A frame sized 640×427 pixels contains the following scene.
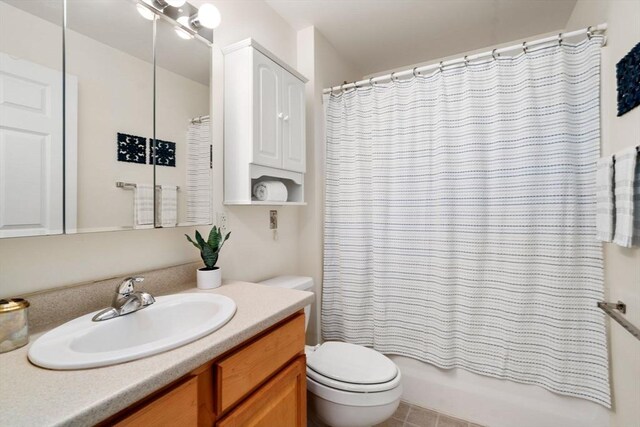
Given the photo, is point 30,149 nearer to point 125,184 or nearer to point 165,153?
point 125,184

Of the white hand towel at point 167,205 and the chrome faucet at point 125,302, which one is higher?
the white hand towel at point 167,205

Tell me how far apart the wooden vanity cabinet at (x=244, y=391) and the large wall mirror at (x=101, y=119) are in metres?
0.62

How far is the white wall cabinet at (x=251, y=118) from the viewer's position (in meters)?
1.43

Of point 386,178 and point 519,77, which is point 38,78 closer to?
point 386,178

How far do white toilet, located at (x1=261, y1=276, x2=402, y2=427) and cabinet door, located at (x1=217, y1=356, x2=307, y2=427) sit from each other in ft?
0.56

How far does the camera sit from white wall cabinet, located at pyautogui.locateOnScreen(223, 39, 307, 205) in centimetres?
143

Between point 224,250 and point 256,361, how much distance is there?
72 cm

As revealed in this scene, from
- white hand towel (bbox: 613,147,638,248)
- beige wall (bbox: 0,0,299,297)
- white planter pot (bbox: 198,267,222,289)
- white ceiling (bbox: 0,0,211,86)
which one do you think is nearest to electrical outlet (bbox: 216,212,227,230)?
beige wall (bbox: 0,0,299,297)

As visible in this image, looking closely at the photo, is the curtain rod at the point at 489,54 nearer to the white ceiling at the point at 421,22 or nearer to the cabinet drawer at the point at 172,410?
the white ceiling at the point at 421,22

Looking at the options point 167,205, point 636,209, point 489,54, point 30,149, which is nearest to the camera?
point 30,149

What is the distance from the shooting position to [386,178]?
6.19 ft

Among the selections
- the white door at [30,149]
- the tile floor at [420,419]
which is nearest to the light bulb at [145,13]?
the white door at [30,149]

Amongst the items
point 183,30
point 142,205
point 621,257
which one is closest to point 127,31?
point 183,30

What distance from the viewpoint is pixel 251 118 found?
4.67ft
